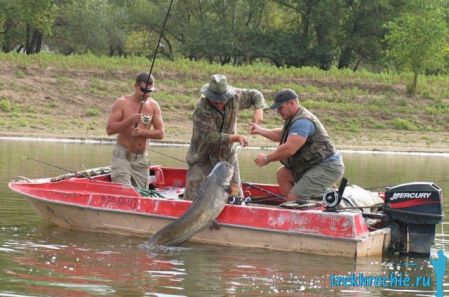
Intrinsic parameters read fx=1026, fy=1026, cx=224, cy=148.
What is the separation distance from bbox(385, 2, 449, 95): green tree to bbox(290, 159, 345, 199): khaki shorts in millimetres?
25416

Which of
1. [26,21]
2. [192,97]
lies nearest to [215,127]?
[192,97]

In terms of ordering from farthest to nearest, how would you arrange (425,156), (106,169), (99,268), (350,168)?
(425,156) → (350,168) → (106,169) → (99,268)

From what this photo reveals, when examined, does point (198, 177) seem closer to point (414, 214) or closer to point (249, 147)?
point (414, 214)

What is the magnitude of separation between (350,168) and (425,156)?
616 cm

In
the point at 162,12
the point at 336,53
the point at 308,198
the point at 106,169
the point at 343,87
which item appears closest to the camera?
the point at 308,198

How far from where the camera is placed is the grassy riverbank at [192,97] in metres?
29.0

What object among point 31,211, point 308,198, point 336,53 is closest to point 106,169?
point 31,211

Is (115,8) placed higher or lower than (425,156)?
higher

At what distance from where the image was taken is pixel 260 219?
10.5m

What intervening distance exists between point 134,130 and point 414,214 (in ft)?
11.2

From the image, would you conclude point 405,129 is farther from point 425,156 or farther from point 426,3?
point 426,3

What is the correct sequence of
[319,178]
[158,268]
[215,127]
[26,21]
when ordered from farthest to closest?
[26,21]
[215,127]
[319,178]
[158,268]

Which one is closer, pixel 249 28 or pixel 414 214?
pixel 414 214

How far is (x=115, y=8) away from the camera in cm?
5784
